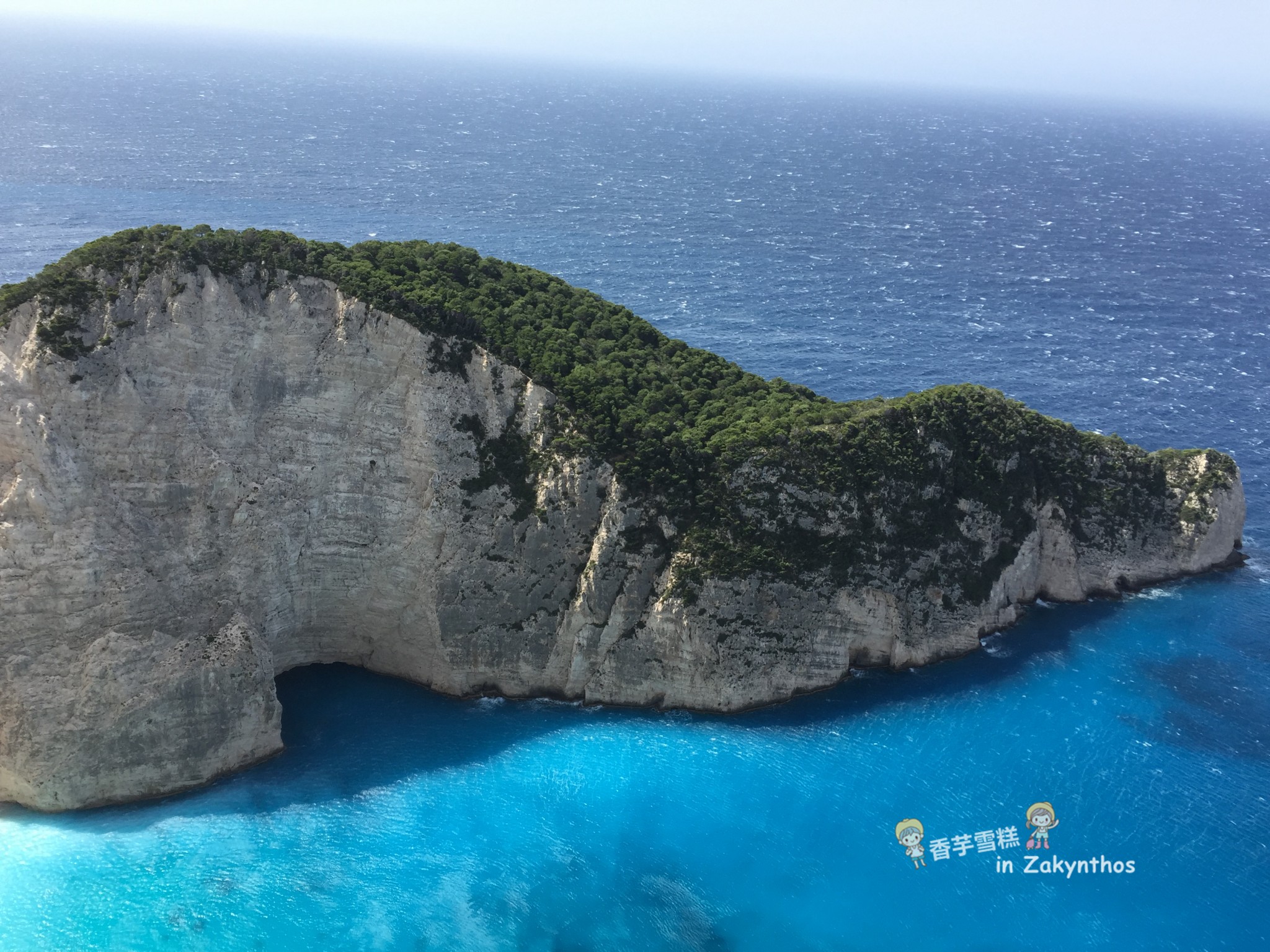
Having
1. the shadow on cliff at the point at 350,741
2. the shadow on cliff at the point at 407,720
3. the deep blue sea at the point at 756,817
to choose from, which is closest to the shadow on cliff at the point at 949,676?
the shadow on cliff at the point at 407,720

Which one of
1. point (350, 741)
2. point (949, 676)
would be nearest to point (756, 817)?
point (949, 676)

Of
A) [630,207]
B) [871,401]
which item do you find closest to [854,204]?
[630,207]

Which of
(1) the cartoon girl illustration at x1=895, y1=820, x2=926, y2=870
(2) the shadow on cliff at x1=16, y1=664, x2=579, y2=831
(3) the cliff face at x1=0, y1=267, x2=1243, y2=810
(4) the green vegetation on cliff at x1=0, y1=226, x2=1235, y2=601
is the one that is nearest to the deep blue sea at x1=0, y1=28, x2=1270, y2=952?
(2) the shadow on cliff at x1=16, y1=664, x2=579, y2=831

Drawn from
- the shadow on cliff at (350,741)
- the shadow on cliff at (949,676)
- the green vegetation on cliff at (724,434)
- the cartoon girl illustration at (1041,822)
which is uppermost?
the green vegetation on cliff at (724,434)

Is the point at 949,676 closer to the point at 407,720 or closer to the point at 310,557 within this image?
the point at 407,720

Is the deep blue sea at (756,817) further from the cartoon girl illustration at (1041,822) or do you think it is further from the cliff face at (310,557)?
the cliff face at (310,557)

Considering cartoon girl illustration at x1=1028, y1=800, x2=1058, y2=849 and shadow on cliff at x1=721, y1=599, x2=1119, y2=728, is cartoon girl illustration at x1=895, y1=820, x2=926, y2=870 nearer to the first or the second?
cartoon girl illustration at x1=1028, y1=800, x2=1058, y2=849

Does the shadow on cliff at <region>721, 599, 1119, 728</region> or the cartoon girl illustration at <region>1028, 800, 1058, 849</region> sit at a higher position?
the shadow on cliff at <region>721, 599, 1119, 728</region>
